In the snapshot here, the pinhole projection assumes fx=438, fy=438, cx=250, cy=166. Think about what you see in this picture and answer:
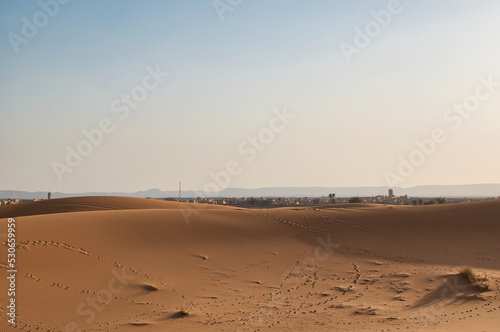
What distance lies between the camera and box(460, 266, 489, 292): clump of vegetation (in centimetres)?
1166

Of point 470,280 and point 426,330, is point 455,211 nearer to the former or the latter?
point 470,280

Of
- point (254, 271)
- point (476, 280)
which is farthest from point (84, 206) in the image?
point (476, 280)

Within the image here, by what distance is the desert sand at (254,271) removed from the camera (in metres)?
9.79

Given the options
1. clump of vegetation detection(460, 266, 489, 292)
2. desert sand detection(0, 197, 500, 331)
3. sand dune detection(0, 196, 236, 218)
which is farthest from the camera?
sand dune detection(0, 196, 236, 218)

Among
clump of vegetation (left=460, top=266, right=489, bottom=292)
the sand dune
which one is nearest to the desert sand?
clump of vegetation (left=460, top=266, right=489, bottom=292)

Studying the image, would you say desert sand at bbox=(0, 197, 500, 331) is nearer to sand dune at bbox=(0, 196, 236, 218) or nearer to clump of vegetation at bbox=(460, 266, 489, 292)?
clump of vegetation at bbox=(460, 266, 489, 292)

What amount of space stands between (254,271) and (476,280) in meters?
6.60

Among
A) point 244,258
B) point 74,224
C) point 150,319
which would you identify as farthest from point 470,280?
point 74,224

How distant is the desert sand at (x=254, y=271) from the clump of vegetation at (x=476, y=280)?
0.44 feet

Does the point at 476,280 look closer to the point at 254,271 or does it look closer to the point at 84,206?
the point at 254,271

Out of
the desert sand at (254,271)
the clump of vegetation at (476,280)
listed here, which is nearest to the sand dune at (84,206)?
the desert sand at (254,271)

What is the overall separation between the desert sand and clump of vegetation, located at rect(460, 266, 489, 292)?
0.13m

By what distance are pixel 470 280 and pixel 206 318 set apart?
7509mm

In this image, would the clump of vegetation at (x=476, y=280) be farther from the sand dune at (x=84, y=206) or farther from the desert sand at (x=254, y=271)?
the sand dune at (x=84, y=206)
